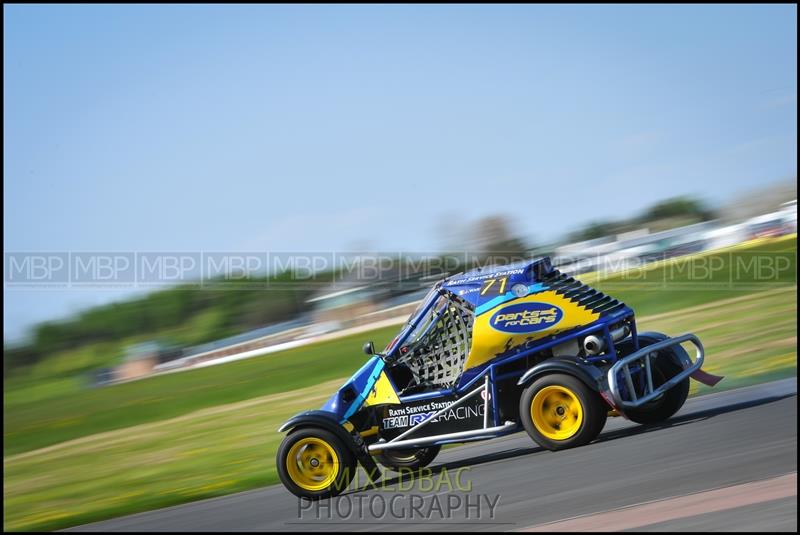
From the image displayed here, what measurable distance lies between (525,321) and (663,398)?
166cm

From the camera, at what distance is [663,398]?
322 inches

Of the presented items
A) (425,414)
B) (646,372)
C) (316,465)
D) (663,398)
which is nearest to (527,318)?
(646,372)

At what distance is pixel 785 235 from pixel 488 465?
19.6m

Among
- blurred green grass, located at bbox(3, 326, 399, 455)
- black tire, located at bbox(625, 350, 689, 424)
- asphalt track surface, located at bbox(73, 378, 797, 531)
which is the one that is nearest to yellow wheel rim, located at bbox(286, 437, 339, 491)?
asphalt track surface, located at bbox(73, 378, 797, 531)

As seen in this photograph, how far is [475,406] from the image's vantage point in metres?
7.75

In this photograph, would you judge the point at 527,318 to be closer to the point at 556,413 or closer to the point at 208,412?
the point at 556,413

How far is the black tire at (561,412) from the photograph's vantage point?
7215 millimetres

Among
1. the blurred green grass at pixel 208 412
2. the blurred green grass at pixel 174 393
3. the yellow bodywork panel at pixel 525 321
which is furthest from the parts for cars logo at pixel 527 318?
the blurred green grass at pixel 174 393

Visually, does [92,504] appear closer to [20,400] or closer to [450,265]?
[450,265]

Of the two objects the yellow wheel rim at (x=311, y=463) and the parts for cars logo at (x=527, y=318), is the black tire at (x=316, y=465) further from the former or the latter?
the parts for cars logo at (x=527, y=318)

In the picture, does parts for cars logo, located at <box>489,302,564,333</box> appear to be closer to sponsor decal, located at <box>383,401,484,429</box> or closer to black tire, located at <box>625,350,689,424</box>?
sponsor decal, located at <box>383,401,484,429</box>

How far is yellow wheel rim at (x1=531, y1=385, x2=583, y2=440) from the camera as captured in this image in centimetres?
734

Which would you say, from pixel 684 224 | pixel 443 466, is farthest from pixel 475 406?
pixel 684 224

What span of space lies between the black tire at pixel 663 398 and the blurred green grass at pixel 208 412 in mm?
2665
